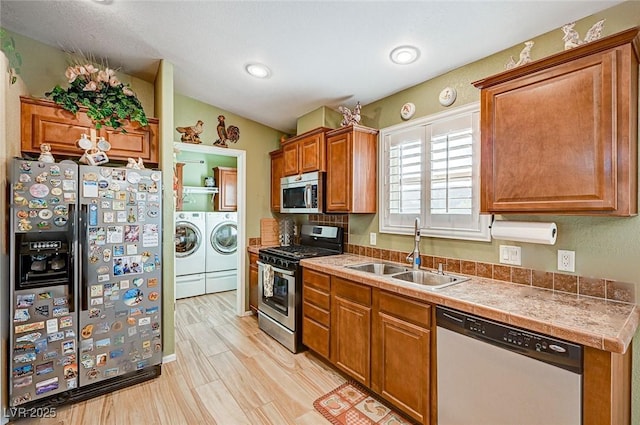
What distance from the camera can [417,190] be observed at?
262cm

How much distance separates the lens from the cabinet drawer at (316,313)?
2580 mm

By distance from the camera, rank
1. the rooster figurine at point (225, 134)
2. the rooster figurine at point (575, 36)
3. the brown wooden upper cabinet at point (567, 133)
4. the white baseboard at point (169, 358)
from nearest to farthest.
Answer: the brown wooden upper cabinet at point (567, 133), the rooster figurine at point (575, 36), the white baseboard at point (169, 358), the rooster figurine at point (225, 134)

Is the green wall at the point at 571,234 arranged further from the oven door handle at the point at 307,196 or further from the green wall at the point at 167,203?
the green wall at the point at 167,203

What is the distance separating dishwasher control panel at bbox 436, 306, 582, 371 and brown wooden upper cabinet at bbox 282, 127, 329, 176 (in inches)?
79.0

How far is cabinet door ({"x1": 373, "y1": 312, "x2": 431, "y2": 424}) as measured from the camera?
1.79 metres

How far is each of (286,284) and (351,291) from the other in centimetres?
92

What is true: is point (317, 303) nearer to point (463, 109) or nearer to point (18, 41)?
point (463, 109)

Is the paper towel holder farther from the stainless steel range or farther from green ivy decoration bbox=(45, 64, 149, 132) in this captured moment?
green ivy decoration bbox=(45, 64, 149, 132)

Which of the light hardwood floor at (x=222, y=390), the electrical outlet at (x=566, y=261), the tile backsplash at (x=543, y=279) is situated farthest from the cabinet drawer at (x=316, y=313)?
the electrical outlet at (x=566, y=261)

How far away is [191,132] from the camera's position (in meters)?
3.52

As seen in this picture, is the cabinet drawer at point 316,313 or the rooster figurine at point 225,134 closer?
the cabinet drawer at point 316,313

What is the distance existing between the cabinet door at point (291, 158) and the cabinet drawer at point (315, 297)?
1437mm

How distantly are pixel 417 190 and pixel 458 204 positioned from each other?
0.41 metres

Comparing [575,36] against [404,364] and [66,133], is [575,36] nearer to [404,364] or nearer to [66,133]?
[404,364]
